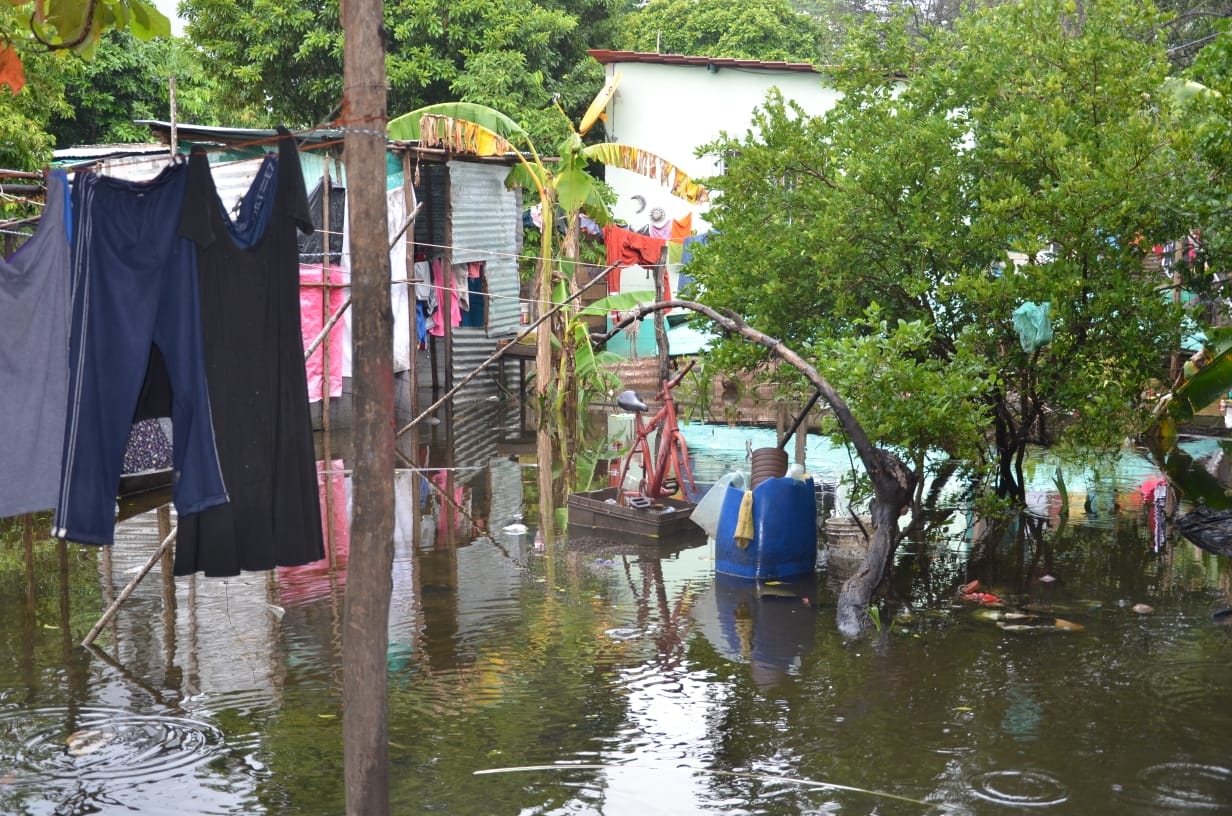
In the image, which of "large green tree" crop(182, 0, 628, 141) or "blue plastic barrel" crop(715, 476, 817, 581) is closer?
"blue plastic barrel" crop(715, 476, 817, 581)

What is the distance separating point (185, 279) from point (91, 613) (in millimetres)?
4368

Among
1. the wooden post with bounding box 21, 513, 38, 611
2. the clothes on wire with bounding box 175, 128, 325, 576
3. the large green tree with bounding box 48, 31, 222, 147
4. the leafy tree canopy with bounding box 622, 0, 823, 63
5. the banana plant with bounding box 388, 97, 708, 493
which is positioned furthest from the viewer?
the leafy tree canopy with bounding box 622, 0, 823, 63

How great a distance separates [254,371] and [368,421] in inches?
36.8

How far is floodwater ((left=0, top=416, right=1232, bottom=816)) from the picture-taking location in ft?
18.0

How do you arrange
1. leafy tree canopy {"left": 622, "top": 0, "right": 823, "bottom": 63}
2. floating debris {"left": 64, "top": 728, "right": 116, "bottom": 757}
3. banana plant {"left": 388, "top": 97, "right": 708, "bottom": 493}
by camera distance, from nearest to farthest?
1. floating debris {"left": 64, "top": 728, "right": 116, "bottom": 757}
2. banana plant {"left": 388, "top": 97, "right": 708, "bottom": 493}
3. leafy tree canopy {"left": 622, "top": 0, "right": 823, "bottom": 63}

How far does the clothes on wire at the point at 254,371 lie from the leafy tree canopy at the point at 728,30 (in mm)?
26105

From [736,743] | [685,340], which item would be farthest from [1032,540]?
[685,340]

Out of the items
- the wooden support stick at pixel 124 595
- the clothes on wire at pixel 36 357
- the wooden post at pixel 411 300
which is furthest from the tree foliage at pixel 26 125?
the clothes on wire at pixel 36 357

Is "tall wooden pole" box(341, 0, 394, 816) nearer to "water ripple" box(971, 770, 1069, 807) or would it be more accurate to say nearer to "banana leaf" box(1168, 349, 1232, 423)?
"water ripple" box(971, 770, 1069, 807)

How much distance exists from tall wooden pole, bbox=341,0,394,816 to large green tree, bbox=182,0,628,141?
18.7m

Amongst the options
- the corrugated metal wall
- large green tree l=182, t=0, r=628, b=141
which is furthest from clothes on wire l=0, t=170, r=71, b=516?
large green tree l=182, t=0, r=628, b=141

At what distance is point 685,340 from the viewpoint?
2283 centimetres

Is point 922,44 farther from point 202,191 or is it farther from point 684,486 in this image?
point 202,191

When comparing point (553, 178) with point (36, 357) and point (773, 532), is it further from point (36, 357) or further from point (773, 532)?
point (36, 357)
